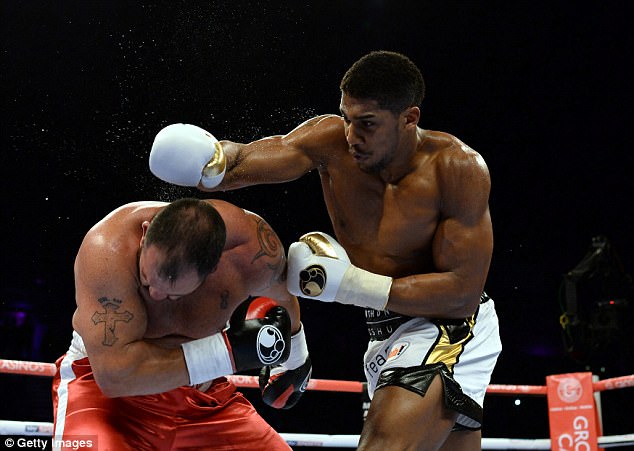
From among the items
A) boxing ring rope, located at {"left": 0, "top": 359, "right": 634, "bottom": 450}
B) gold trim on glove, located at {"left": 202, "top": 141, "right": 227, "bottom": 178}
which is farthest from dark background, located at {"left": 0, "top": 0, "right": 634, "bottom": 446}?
gold trim on glove, located at {"left": 202, "top": 141, "right": 227, "bottom": 178}

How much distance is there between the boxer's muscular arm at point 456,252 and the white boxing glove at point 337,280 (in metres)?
0.05

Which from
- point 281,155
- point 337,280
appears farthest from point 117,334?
point 281,155

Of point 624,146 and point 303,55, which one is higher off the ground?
point 303,55

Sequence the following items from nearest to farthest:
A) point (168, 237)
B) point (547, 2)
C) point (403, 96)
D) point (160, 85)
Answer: point (168, 237), point (403, 96), point (160, 85), point (547, 2)

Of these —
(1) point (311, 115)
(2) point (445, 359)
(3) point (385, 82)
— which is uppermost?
(1) point (311, 115)

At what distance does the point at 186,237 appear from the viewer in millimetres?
1958

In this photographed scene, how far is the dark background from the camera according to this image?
22.0 feet

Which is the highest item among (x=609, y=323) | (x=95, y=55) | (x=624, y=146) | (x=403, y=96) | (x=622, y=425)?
(x=95, y=55)

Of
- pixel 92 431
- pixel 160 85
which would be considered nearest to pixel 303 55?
pixel 160 85

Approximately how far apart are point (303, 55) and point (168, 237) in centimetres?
563

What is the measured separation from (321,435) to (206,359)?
1.58 meters

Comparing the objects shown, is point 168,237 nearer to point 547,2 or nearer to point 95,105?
point 95,105

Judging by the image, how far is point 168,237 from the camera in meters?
1.95

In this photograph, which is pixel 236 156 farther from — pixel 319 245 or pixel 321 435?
pixel 321 435
